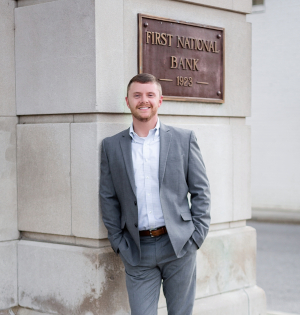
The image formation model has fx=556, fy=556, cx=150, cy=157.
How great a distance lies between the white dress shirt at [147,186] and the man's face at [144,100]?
214 millimetres

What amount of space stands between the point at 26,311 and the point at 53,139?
152 cm

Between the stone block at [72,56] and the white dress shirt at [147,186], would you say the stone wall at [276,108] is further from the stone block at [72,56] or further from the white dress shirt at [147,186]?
the white dress shirt at [147,186]

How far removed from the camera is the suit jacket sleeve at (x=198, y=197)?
3.98 m

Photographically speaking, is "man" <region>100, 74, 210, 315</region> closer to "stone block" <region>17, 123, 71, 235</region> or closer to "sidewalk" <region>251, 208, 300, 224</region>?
"stone block" <region>17, 123, 71, 235</region>

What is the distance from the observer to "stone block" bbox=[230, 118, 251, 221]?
5359mm

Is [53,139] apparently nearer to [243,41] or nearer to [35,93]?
[35,93]

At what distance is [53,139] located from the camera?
4602 millimetres

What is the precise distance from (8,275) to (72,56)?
6.47 ft

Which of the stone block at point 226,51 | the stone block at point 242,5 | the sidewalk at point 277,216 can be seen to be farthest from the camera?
the sidewalk at point 277,216

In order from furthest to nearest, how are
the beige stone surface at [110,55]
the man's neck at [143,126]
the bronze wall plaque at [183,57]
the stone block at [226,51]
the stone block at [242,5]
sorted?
the stone block at [242,5], the bronze wall plaque at [183,57], the stone block at [226,51], the beige stone surface at [110,55], the man's neck at [143,126]

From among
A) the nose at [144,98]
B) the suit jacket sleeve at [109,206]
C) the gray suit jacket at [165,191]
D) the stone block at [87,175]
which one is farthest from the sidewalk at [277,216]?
the nose at [144,98]

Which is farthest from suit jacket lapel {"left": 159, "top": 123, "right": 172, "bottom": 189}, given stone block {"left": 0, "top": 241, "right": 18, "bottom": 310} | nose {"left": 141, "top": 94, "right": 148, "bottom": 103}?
stone block {"left": 0, "top": 241, "right": 18, "bottom": 310}

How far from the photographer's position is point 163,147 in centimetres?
395

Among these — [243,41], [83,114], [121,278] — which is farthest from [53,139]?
[243,41]
